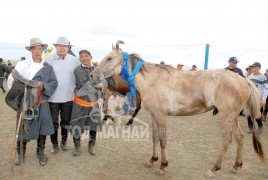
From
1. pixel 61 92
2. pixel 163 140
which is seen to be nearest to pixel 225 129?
pixel 163 140

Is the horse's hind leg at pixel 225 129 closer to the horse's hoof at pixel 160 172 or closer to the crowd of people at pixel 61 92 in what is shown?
the horse's hoof at pixel 160 172

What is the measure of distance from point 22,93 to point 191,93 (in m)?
2.94

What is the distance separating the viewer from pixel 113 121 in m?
7.93

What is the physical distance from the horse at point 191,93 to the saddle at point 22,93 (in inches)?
41.8

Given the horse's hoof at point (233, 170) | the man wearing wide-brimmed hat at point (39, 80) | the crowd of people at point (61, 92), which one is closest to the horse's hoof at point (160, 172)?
the horse's hoof at point (233, 170)

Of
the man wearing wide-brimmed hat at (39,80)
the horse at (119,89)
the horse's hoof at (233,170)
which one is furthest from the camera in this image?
the horse at (119,89)

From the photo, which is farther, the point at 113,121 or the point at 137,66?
the point at 113,121

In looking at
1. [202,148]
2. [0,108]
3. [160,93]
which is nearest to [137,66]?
[160,93]

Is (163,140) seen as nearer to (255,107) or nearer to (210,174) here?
(210,174)

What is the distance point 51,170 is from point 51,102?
1.30m

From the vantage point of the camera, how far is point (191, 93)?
4.15m

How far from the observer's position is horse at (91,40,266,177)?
401 cm

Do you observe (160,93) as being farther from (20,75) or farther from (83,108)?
(20,75)

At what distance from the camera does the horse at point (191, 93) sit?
401cm
